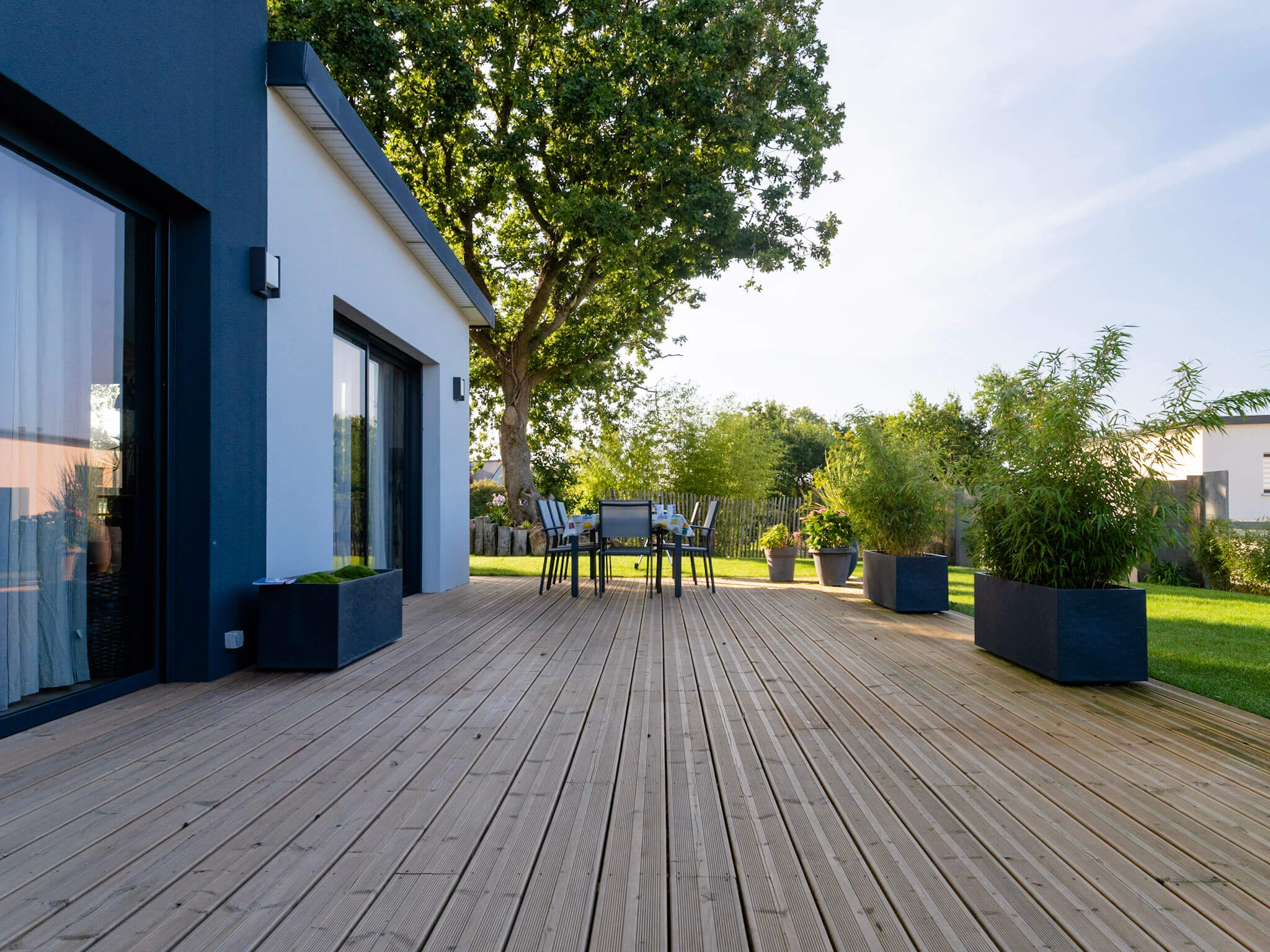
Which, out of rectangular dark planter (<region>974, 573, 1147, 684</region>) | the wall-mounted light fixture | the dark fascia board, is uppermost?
the dark fascia board

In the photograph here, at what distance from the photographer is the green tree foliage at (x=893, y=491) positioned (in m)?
5.43

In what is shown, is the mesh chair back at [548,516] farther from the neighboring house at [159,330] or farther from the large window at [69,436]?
the large window at [69,436]

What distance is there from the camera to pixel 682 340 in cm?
1452

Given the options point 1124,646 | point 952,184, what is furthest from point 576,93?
point 1124,646

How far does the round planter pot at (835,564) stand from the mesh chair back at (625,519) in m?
2.06

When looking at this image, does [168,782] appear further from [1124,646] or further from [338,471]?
[1124,646]

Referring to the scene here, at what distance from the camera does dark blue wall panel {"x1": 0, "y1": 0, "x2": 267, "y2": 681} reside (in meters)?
2.58

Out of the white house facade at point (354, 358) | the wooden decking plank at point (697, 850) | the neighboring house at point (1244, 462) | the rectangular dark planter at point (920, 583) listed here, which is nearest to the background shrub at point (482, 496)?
the white house facade at point (354, 358)

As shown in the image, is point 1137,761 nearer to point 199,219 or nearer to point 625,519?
point 199,219

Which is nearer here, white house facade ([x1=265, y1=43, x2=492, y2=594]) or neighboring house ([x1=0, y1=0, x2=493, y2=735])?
neighboring house ([x1=0, y1=0, x2=493, y2=735])

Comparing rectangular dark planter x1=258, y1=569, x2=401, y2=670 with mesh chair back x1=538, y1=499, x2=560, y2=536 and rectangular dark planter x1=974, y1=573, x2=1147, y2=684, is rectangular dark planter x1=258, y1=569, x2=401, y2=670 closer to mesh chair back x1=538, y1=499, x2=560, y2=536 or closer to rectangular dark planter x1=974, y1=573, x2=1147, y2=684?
rectangular dark planter x1=974, y1=573, x2=1147, y2=684

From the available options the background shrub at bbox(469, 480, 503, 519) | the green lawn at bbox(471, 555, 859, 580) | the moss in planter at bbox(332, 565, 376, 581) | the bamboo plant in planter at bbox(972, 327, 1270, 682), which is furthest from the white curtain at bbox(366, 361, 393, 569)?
the background shrub at bbox(469, 480, 503, 519)

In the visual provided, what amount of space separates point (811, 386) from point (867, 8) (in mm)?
31138

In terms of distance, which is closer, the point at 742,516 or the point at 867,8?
the point at 867,8
